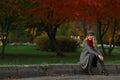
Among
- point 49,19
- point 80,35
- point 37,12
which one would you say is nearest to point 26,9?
point 37,12

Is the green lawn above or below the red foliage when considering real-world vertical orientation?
below

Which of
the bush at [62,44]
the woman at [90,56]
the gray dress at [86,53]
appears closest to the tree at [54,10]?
the woman at [90,56]

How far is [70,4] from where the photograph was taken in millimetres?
24375

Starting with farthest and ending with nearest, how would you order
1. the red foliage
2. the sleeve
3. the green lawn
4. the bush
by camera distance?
1. the bush
2. the red foliage
3. the green lawn
4. the sleeve

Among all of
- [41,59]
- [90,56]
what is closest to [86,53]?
[90,56]

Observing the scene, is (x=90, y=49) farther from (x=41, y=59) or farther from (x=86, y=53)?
(x=41, y=59)

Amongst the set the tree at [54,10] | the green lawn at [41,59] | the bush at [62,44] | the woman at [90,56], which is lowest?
the bush at [62,44]

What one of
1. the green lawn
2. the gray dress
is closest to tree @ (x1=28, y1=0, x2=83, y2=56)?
the green lawn

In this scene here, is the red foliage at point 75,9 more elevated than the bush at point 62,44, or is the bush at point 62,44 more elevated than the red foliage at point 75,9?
the red foliage at point 75,9

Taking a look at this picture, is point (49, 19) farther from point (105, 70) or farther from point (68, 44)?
point (68, 44)

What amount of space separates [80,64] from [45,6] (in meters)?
10.6

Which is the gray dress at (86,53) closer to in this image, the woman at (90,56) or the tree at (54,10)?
the woman at (90,56)

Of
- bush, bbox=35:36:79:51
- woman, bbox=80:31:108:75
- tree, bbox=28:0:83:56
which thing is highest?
tree, bbox=28:0:83:56

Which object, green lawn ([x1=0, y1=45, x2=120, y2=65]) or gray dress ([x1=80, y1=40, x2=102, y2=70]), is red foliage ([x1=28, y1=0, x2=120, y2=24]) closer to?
green lawn ([x1=0, y1=45, x2=120, y2=65])
